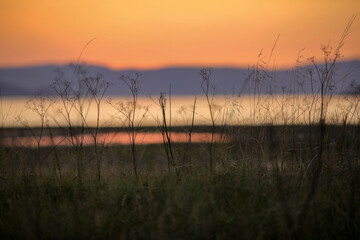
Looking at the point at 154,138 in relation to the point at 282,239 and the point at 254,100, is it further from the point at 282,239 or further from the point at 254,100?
the point at 282,239

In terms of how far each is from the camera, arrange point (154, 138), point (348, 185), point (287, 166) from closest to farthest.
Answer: point (348, 185)
point (287, 166)
point (154, 138)

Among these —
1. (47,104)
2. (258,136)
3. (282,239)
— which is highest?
(47,104)

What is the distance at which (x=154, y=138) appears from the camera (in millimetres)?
7551

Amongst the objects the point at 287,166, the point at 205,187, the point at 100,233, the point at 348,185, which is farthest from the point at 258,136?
the point at 100,233

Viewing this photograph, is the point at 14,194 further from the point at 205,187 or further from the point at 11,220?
the point at 205,187

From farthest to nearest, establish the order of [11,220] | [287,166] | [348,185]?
1. [287,166]
2. [348,185]
3. [11,220]

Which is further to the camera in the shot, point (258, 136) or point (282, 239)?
point (258, 136)

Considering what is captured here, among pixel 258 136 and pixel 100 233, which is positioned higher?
pixel 258 136

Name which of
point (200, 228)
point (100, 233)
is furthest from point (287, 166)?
point (100, 233)

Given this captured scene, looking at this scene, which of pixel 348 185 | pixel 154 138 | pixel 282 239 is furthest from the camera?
pixel 154 138

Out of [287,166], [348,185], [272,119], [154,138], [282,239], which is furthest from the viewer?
[154,138]

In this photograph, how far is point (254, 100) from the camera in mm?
5590

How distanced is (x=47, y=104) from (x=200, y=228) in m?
3.01

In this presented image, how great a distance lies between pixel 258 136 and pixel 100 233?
2753 mm
